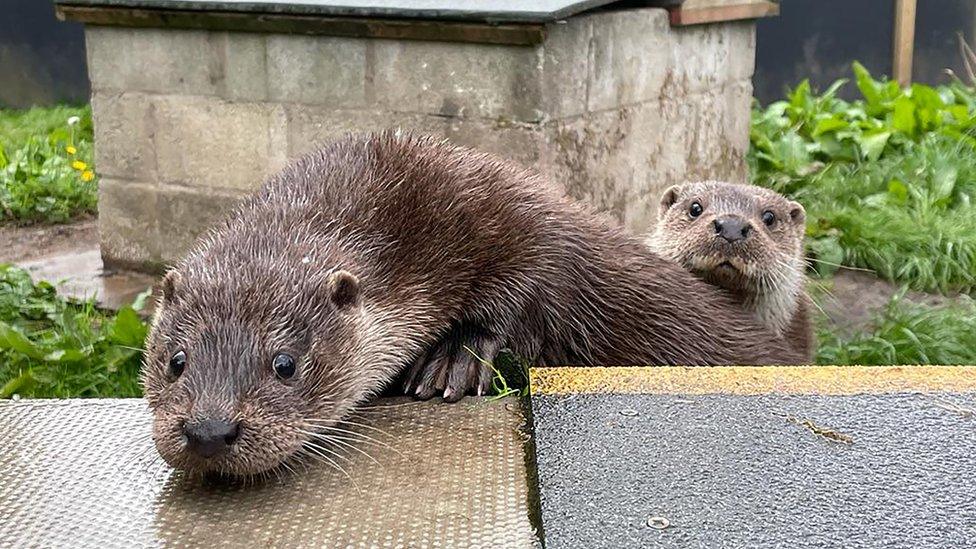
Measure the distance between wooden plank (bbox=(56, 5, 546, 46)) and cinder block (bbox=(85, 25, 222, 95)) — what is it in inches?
2.0

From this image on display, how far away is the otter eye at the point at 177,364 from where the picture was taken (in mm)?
2090

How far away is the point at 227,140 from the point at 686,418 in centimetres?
319

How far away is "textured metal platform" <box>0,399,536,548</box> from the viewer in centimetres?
183

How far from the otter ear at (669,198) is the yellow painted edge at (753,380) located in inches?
56.8

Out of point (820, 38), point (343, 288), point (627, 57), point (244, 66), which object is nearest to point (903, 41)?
point (820, 38)

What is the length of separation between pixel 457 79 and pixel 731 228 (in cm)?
128

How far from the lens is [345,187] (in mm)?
2635

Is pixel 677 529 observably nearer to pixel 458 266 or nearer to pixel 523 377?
pixel 523 377

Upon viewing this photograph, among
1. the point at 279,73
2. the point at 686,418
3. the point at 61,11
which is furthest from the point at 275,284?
the point at 61,11

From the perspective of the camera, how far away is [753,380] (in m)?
2.40

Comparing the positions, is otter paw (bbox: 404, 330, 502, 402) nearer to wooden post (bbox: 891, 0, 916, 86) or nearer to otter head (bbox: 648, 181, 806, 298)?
otter head (bbox: 648, 181, 806, 298)

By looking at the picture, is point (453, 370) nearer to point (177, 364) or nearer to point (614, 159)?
point (177, 364)

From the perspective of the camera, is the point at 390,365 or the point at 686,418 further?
the point at 390,365

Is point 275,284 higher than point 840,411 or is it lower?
higher
